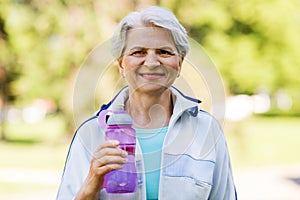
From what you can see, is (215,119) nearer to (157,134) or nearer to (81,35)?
(157,134)

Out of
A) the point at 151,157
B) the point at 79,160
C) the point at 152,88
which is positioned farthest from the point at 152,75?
the point at 79,160

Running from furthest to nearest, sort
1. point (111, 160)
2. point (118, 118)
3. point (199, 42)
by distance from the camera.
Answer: point (199, 42)
point (118, 118)
point (111, 160)

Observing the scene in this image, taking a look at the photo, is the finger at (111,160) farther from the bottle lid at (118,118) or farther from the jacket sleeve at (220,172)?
the jacket sleeve at (220,172)

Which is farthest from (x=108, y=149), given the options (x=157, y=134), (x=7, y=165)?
(x=7, y=165)

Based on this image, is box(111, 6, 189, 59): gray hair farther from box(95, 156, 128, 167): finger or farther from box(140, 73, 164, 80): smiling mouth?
box(95, 156, 128, 167): finger

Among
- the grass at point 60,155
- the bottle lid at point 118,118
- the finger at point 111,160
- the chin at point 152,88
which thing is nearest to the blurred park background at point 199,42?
the grass at point 60,155

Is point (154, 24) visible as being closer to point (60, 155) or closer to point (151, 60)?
point (151, 60)

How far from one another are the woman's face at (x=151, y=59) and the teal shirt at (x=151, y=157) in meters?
0.17

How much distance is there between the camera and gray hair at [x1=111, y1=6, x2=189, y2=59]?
2.24m

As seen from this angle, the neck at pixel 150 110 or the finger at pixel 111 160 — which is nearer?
the finger at pixel 111 160

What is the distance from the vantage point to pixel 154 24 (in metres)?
2.25

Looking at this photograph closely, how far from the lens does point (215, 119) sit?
2340mm

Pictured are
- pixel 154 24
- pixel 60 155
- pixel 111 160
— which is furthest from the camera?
pixel 60 155

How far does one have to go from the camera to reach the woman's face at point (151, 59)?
222 cm
